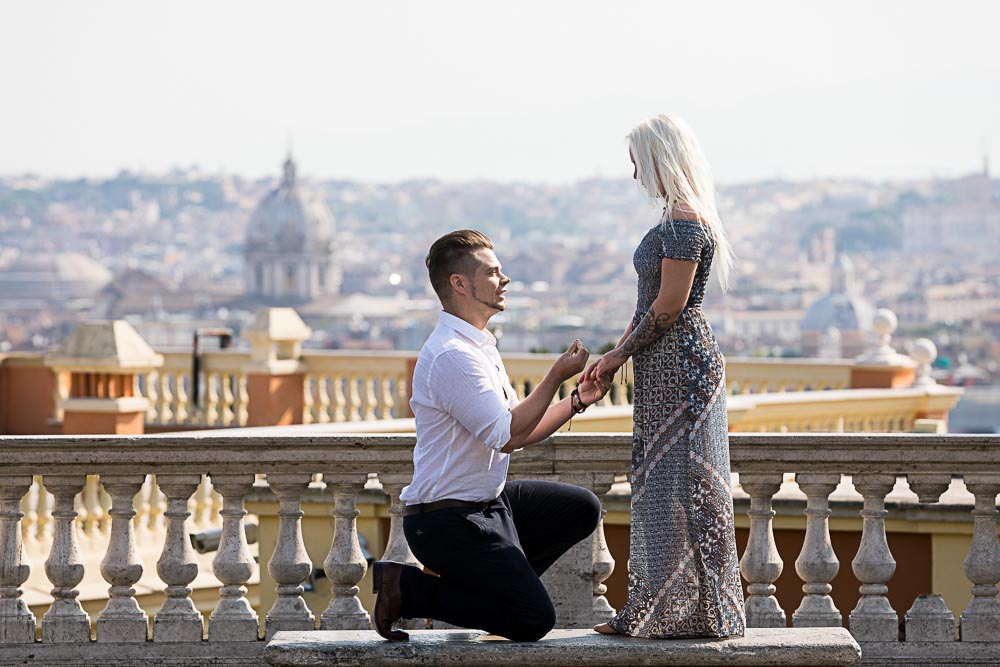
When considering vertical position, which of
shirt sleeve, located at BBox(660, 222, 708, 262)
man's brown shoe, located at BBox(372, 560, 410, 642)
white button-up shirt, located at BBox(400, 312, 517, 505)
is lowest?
man's brown shoe, located at BBox(372, 560, 410, 642)

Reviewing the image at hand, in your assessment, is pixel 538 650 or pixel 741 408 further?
pixel 741 408

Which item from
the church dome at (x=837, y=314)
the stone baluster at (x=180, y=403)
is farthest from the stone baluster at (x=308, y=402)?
the church dome at (x=837, y=314)

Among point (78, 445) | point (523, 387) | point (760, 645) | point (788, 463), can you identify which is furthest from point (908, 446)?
point (523, 387)

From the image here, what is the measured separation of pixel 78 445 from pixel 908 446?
260cm

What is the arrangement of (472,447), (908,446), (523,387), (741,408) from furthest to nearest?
(523,387) → (741,408) → (908,446) → (472,447)

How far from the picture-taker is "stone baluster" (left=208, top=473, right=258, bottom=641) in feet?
17.5

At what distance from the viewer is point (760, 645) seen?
14.8ft

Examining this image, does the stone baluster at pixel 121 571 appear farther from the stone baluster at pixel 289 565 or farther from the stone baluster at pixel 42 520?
the stone baluster at pixel 42 520

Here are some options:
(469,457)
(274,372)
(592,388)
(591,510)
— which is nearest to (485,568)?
(469,457)

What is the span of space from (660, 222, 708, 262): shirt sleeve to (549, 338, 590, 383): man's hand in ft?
1.15

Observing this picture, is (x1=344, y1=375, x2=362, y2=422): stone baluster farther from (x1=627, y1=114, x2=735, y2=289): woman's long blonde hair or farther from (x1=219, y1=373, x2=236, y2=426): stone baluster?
(x1=627, y1=114, x2=735, y2=289): woman's long blonde hair

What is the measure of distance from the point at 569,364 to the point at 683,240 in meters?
0.44

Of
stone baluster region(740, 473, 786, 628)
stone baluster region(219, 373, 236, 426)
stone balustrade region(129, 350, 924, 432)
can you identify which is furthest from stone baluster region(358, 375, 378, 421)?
stone baluster region(740, 473, 786, 628)

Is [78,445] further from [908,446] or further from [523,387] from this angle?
[523,387]
